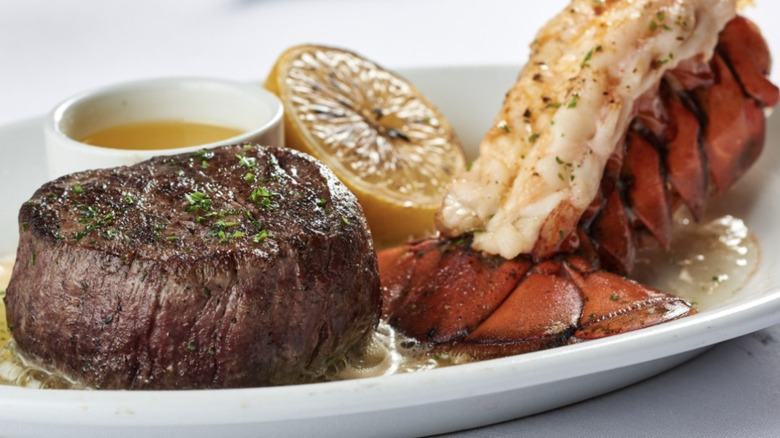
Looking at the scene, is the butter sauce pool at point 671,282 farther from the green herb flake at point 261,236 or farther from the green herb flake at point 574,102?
the green herb flake at point 574,102

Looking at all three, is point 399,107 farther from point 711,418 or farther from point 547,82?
point 711,418

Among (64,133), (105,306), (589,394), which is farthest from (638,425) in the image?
(64,133)

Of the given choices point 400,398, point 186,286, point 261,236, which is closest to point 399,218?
point 261,236

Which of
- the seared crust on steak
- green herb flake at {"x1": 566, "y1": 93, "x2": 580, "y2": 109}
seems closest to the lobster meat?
green herb flake at {"x1": 566, "y1": 93, "x2": 580, "y2": 109}

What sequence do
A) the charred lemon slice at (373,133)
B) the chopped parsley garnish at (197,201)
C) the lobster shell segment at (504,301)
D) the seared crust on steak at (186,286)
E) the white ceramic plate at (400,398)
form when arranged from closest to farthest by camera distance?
the white ceramic plate at (400,398), the seared crust on steak at (186,286), the chopped parsley garnish at (197,201), the lobster shell segment at (504,301), the charred lemon slice at (373,133)

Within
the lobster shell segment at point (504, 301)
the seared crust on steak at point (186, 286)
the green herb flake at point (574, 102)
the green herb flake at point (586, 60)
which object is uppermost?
the green herb flake at point (586, 60)

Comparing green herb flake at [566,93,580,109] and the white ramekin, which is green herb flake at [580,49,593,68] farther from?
the white ramekin

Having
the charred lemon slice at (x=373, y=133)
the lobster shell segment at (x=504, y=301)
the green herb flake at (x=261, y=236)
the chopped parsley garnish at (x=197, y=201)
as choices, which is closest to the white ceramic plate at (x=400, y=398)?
the lobster shell segment at (x=504, y=301)
